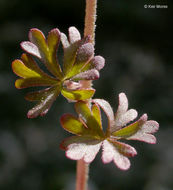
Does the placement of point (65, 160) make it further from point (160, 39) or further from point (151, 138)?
point (151, 138)

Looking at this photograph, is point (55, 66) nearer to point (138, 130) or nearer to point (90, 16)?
point (90, 16)

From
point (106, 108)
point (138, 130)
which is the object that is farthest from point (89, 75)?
point (138, 130)

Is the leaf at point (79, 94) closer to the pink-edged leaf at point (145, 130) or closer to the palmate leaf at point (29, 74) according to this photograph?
the palmate leaf at point (29, 74)

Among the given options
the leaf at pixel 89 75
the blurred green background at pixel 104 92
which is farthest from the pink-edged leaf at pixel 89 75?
the blurred green background at pixel 104 92

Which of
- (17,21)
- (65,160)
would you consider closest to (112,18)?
(17,21)

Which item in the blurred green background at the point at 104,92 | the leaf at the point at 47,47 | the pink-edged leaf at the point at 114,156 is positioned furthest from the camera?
the blurred green background at the point at 104,92

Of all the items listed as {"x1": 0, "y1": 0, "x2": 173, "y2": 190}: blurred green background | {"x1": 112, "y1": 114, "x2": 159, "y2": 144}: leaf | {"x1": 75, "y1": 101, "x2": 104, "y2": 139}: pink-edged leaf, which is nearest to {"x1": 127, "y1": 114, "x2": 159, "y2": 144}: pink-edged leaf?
{"x1": 112, "y1": 114, "x2": 159, "y2": 144}: leaf
